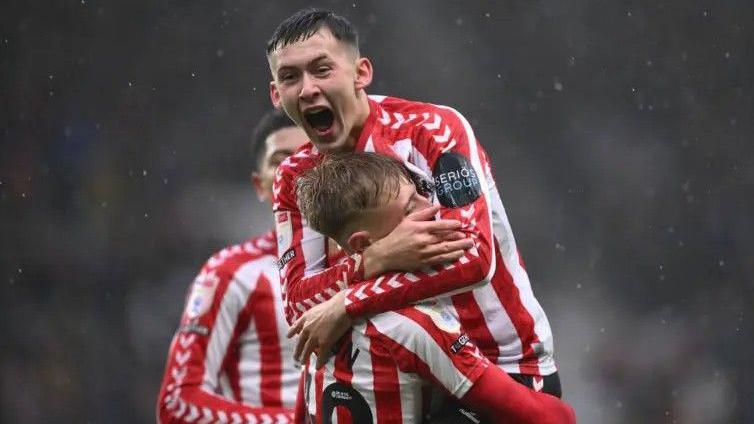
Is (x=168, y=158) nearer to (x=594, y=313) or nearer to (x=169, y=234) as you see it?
(x=169, y=234)

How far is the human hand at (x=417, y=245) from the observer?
8.45 ft

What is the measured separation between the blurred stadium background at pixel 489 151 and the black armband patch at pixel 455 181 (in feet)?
13.8

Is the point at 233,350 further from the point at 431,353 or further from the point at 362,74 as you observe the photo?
the point at 431,353

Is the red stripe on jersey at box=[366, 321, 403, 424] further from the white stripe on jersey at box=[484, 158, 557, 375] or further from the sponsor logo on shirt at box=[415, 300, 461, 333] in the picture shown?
the white stripe on jersey at box=[484, 158, 557, 375]

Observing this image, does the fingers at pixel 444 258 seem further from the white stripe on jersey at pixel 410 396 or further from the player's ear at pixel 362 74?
the player's ear at pixel 362 74

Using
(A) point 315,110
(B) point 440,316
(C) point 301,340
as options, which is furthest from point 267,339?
(B) point 440,316

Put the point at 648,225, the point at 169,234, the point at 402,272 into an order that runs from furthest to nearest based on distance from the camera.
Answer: the point at 169,234
the point at 648,225
the point at 402,272

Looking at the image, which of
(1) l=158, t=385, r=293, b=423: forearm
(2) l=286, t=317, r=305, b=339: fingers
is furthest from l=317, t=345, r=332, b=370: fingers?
(1) l=158, t=385, r=293, b=423: forearm

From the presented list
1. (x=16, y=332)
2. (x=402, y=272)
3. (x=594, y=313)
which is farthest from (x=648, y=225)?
(x=402, y=272)

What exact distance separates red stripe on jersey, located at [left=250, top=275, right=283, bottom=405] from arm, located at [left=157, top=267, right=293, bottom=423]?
0.19 feet

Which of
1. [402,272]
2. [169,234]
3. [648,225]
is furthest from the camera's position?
[169,234]

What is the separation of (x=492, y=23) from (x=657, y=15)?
94cm

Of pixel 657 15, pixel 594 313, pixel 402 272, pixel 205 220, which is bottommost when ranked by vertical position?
pixel 594 313

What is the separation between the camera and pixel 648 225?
23.1ft
